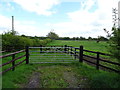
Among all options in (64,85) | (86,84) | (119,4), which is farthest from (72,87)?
(119,4)

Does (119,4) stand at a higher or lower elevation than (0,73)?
higher

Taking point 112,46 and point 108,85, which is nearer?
point 108,85

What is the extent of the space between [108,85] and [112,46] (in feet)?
4.63

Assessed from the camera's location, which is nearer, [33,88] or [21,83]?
[33,88]

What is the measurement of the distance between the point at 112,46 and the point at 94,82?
1.49 metres

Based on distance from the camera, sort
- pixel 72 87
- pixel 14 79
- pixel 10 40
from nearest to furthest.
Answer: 1. pixel 72 87
2. pixel 14 79
3. pixel 10 40

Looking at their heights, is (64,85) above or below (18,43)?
below

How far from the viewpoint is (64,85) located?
3924 mm

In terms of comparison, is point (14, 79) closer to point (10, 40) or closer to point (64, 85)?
point (64, 85)

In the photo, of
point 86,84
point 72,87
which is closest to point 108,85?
point 86,84

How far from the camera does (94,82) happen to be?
12.7 feet

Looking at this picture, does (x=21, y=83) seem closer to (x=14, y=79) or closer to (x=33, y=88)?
(x=14, y=79)

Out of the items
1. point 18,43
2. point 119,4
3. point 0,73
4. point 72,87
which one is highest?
point 119,4

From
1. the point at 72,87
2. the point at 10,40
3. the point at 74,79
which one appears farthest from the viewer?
the point at 10,40
